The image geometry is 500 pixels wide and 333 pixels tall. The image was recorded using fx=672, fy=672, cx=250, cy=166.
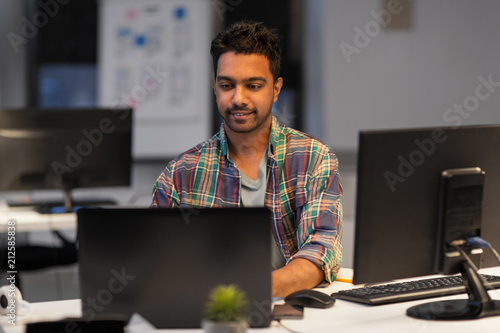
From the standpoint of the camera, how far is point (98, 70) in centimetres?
494

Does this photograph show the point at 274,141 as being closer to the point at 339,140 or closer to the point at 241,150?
the point at 241,150

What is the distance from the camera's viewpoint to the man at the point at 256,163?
209cm

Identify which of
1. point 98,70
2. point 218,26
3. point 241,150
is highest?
point 218,26

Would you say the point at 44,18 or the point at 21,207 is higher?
the point at 44,18

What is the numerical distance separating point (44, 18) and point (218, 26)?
1299 mm

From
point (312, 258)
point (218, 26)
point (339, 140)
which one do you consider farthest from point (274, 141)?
point (218, 26)

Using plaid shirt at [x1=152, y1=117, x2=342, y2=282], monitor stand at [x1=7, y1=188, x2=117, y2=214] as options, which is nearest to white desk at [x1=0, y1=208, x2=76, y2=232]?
monitor stand at [x1=7, y1=188, x2=117, y2=214]

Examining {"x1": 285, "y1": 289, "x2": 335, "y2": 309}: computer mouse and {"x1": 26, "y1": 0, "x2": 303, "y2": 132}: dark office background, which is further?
{"x1": 26, "y1": 0, "x2": 303, "y2": 132}: dark office background

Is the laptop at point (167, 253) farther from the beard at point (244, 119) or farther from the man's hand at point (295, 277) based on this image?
the beard at point (244, 119)

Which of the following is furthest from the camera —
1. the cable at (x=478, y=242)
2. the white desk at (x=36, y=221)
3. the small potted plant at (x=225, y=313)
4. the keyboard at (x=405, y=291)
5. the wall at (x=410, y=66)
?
the wall at (x=410, y=66)

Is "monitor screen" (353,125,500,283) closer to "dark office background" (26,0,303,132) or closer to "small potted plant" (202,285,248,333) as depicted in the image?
"small potted plant" (202,285,248,333)

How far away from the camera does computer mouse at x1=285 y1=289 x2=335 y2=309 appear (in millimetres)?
1685

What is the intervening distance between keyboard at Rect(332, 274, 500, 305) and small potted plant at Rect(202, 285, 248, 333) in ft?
2.07

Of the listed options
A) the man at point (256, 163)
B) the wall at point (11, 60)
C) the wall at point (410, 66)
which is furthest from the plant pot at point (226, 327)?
the wall at point (11, 60)
